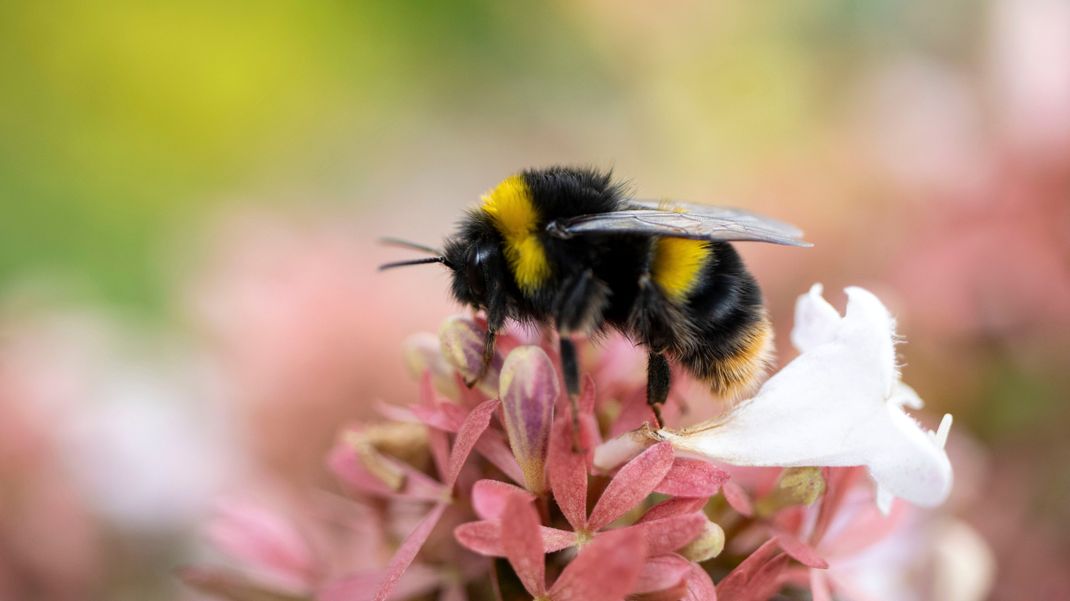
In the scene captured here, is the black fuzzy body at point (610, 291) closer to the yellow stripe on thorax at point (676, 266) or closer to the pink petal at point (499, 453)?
the yellow stripe on thorax at point (676, 266)

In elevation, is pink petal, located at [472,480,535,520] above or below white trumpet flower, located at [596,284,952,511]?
above

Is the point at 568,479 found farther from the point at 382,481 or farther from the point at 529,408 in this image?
the point at 382,481

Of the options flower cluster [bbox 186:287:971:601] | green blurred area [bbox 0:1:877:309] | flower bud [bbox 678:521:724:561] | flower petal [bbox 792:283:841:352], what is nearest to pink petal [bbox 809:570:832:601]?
flower cluster [bbox 186:287:971:601]

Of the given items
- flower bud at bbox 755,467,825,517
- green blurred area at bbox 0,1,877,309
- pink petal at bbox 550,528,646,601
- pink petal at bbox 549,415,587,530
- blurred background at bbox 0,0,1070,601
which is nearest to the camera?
pink petal at bbox 550,528,646,601

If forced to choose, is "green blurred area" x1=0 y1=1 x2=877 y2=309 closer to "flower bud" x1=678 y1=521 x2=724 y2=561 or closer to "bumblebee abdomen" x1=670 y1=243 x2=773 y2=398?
"bumblebee abdomen" x1=670 y1=243 x2=773 y2=398

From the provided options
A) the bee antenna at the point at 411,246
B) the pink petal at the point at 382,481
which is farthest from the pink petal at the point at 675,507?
the bee antenna at the point at 411,246

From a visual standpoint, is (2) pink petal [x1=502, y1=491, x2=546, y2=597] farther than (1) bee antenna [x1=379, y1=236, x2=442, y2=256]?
No

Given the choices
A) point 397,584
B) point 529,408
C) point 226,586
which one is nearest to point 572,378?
point 529,408

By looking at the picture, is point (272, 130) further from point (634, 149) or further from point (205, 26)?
point (634, 149)

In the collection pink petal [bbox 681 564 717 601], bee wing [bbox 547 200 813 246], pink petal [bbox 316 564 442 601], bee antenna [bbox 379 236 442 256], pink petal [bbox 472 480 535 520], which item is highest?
bee antenna [bbox 379 236 442 256]
